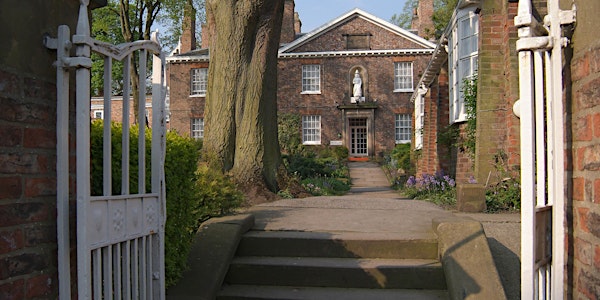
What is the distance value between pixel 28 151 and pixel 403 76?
92.6 feet

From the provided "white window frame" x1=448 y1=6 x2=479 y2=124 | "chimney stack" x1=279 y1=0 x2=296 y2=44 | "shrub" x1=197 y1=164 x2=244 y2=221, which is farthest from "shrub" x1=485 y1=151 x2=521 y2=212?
"chimney stack" x1=279 y1=0 x2=296 y2=44

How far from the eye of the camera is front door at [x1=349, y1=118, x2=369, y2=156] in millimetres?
30016

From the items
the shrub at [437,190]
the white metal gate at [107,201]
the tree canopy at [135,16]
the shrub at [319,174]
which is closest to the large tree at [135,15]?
the tree canopy at [135,16]

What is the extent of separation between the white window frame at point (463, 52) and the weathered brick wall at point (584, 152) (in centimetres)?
1009

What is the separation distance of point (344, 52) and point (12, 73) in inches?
1105

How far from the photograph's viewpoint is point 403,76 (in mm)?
29375

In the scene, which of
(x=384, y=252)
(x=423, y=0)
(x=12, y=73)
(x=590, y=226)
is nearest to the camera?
(x=590, y=226)

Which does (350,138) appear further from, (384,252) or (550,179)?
(550,179)

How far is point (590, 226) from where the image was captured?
2088mm

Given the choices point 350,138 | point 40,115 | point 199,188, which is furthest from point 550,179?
point 350,138

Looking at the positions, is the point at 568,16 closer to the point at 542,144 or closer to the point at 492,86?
the point at 542,144

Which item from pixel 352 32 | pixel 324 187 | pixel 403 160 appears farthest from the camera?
pixel 352 32

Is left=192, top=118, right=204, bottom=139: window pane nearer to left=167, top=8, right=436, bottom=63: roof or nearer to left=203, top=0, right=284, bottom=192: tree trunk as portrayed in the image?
left=167, top=8, right=436, bottom=63: roof

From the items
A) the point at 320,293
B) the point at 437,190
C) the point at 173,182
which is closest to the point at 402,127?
the point at 437,190
